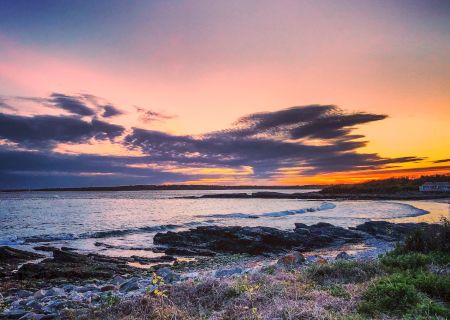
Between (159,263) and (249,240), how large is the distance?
27.8 feet

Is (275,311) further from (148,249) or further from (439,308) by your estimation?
(148,249)

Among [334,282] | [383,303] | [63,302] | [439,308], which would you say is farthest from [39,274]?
[439,308]

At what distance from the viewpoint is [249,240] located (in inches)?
1101

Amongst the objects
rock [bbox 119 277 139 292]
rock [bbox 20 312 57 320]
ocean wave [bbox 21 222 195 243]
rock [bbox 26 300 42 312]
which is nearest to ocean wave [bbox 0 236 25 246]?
ocean wave [bbox 21 222 195 243]

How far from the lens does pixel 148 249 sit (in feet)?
89.8

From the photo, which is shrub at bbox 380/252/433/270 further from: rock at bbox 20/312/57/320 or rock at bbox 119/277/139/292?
rock at bbox 20/312/57/320

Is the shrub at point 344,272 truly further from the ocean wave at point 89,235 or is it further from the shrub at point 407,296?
the ocean wave at point 89,235

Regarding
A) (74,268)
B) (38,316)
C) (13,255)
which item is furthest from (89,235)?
(38,316)

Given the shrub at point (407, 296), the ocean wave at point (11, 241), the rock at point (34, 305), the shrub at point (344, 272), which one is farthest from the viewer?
the ocean wave at point (11, 241)

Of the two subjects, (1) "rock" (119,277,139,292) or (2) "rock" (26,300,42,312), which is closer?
(2) "rock" (26,300,42,312)

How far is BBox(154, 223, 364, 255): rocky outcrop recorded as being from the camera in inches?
1047

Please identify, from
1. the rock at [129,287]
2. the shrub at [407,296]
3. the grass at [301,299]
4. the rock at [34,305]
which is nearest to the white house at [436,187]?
the grass at [301,299]

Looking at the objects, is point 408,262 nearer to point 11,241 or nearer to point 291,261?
point 291,261

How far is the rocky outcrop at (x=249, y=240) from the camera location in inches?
1047
